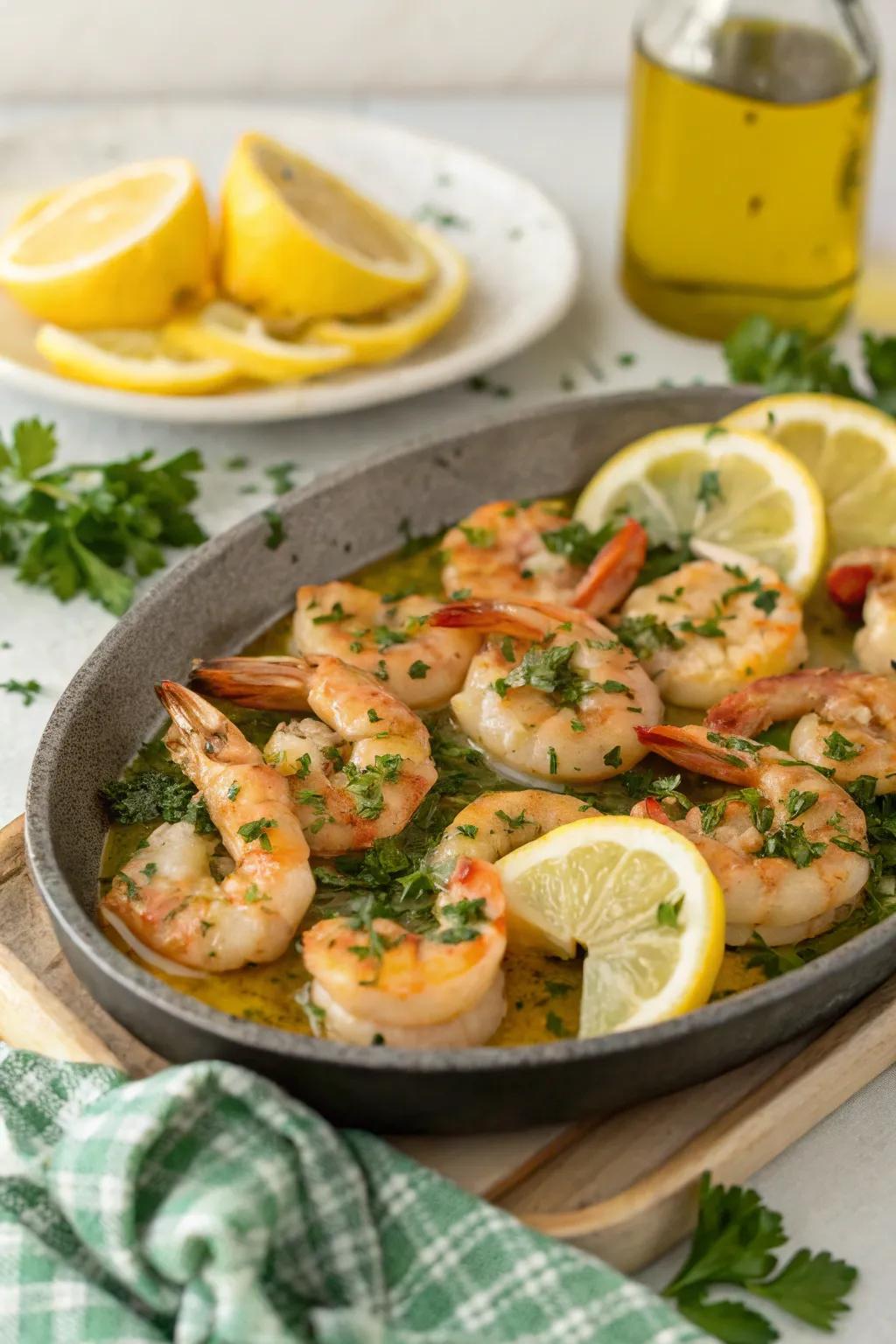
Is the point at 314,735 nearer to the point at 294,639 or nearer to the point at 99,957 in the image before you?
the point at 294,639

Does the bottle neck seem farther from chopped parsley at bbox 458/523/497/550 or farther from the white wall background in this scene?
the white wall background

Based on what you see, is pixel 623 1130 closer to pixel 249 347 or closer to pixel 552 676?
pixel 552 676

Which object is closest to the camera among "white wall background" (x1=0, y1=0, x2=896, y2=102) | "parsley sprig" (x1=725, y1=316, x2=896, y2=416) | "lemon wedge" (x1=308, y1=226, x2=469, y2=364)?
"parsley sprig" (x1=725, y1=316, x2=896, y2=416)

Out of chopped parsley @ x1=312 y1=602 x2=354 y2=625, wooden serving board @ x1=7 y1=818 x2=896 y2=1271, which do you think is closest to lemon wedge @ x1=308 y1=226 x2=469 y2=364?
chopped parsley @ x1=312 y1=602 x2=354 y2=625

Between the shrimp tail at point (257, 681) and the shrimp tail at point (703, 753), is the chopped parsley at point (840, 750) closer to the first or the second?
the shrimp tail at point (703, 753)

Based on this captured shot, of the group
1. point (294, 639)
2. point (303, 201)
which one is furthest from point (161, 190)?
point (294, 639)

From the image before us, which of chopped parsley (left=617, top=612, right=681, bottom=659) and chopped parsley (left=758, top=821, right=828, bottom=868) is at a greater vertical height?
chopped parsley (left=758, top=821, right=828, bottom=868)

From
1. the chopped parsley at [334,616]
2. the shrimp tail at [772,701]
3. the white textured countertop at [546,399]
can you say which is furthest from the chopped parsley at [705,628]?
the white textured countertop at [546,399]
